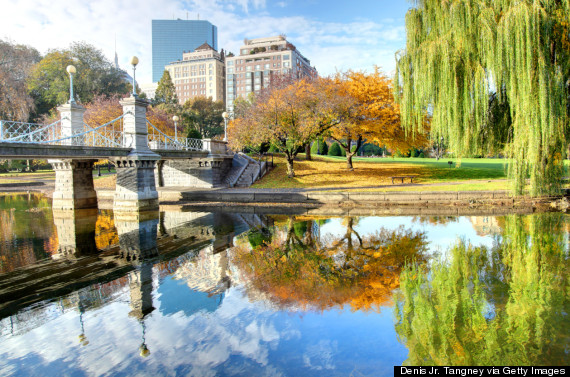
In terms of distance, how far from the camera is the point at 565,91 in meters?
12.9

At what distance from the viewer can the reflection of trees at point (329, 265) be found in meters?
6.59

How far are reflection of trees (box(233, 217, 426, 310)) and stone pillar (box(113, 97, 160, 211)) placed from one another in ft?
31.2

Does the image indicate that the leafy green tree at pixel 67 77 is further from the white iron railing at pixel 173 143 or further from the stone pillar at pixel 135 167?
the stone pillar at pixel 135 167

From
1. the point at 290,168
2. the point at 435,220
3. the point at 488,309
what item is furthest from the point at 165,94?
the point at 488,309

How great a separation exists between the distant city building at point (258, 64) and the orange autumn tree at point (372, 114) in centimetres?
7454

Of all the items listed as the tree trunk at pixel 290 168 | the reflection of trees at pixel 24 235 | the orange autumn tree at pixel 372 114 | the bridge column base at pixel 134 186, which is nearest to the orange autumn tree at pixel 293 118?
the tree trunk at pixel 290 168

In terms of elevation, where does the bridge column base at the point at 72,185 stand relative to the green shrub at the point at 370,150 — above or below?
below

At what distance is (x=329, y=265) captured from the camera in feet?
27.6

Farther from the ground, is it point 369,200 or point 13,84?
point 13,84

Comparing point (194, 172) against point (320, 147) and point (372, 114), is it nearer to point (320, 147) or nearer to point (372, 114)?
point (372, 114)

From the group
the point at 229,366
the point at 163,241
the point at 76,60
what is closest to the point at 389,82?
the point at 163,241

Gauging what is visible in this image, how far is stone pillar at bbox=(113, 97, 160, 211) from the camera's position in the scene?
1852 cm

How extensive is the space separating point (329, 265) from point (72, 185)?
16.7m

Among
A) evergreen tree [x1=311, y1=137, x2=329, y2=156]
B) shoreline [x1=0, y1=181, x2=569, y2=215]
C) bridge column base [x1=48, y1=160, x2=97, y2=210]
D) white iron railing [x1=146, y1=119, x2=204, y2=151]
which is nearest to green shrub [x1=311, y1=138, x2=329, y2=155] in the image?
evergreen tree [x1=311, y1=137, x2=329, y2=156]
